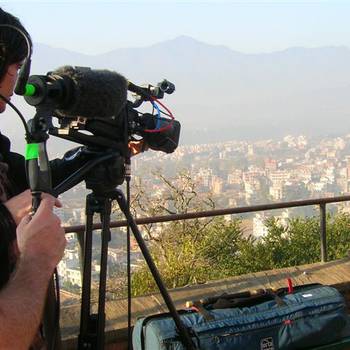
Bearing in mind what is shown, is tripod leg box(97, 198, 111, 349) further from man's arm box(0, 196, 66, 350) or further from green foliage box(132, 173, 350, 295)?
green foliage box(132, 173, 350, 295)

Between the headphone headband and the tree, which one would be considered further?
the tree

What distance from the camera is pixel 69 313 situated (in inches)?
110

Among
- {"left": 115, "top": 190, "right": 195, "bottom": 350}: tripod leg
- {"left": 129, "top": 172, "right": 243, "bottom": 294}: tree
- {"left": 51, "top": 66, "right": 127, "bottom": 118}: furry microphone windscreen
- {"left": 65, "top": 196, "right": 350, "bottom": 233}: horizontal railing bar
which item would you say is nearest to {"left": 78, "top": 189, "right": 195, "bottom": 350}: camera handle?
{"left": 115, "top": 190, "right": 195, "bottom": 350}: tripod leg

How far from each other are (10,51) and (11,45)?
0.05 feet

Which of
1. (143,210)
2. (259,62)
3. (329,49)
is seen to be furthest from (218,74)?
(143,210)

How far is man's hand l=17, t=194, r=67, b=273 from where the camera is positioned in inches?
43.1

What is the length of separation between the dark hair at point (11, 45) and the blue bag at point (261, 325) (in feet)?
3.68

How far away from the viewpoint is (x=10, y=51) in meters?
1.30

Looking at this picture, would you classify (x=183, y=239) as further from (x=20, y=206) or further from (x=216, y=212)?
(x=20, y=206)

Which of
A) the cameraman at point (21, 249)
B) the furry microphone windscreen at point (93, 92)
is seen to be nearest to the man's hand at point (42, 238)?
the cameraman at point (21, 249)

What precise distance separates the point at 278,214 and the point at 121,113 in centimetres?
510

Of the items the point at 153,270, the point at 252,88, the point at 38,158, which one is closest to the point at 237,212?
the point at 153,270

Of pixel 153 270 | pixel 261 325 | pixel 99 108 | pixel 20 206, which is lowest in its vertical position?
pixel 261 325

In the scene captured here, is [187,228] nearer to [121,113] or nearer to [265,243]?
[265,243]
